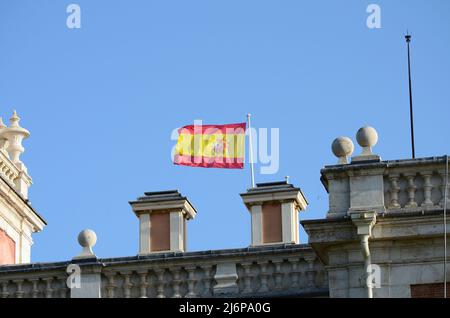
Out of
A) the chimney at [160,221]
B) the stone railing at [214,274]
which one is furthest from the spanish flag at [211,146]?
the stone railing at [214,274]

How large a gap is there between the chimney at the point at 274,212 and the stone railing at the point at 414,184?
5.92 meters

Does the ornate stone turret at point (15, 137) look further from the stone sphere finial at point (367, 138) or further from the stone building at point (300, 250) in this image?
the stone sphere finial at point (367, 138)

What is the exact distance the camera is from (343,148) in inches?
1513

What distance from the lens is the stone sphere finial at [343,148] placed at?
38406 mm

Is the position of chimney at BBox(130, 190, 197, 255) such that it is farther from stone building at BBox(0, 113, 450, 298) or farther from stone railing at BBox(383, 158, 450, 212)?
stone railing at BBox(383, 158, 450, 212)

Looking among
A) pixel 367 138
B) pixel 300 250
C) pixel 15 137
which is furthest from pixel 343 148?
pixel 15 137

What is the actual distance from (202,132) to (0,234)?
5570 millimetres

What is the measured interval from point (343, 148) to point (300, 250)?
2764 millimetres

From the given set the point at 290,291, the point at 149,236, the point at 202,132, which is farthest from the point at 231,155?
the point at 290,291

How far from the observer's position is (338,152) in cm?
3850

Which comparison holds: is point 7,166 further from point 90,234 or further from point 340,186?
point 340,186

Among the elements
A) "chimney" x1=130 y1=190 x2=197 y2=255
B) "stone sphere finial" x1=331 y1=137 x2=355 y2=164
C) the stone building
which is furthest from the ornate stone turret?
"stone sphere finial" x1=331 y1=137 x2=355 y2=164

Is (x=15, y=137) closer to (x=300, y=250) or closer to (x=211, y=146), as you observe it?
(x=211, y=146)

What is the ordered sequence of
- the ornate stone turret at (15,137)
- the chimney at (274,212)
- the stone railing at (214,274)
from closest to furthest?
1. the stone railing at (214,274)
2. the chimney at (274,212)
3. the ornate stone turret at (15,137)
